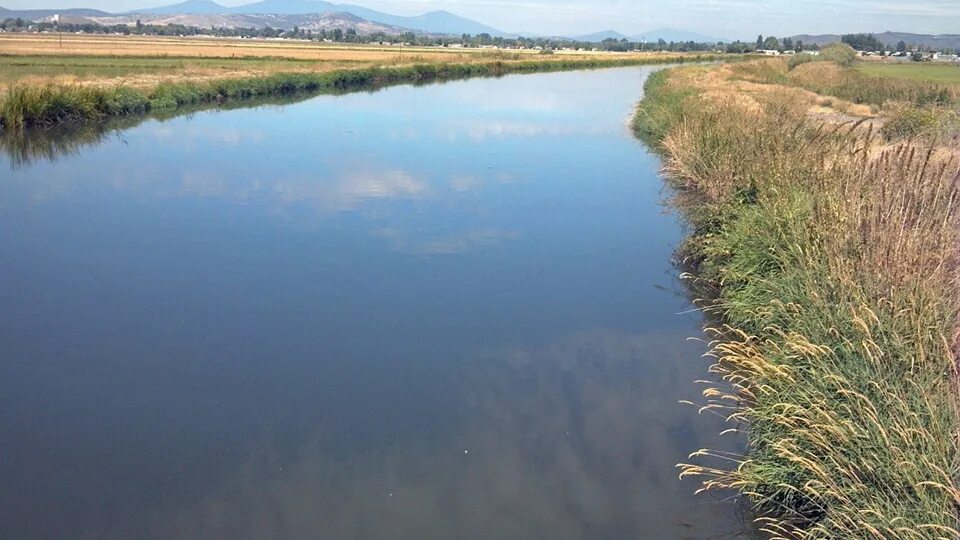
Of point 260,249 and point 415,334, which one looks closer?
point 415,334

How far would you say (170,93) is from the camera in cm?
2675

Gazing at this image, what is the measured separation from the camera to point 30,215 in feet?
39.4

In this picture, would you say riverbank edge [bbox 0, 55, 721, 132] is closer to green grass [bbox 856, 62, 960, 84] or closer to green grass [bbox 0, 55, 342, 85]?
green grass [bbox 0, 55, 342, 85]

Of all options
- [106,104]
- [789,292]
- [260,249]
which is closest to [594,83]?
[106,104]

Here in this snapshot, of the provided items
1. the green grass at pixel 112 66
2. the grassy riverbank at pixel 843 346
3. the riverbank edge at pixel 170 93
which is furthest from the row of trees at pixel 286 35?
the grassy riverbank at pixel 843 346

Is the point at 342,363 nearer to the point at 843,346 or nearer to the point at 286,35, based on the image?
the point at 843,346

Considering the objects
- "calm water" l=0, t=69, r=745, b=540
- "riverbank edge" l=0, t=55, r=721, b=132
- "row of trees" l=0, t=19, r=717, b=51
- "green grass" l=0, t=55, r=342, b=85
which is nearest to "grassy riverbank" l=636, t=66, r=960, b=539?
"calm water" l=0, t=69, r=745, b=540

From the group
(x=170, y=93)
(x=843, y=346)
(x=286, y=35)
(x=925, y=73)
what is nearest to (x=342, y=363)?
(x=843, y=346)

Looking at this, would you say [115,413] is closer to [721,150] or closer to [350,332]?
[350,332]

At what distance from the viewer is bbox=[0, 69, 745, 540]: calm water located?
5.03m

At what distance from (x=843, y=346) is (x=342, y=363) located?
391 cm

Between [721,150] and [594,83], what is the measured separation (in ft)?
122

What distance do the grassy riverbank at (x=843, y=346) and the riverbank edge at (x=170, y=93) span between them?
17.9m

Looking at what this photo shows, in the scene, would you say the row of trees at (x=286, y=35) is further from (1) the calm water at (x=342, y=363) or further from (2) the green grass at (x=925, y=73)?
(1) the calm water at (x=342, y=363)
